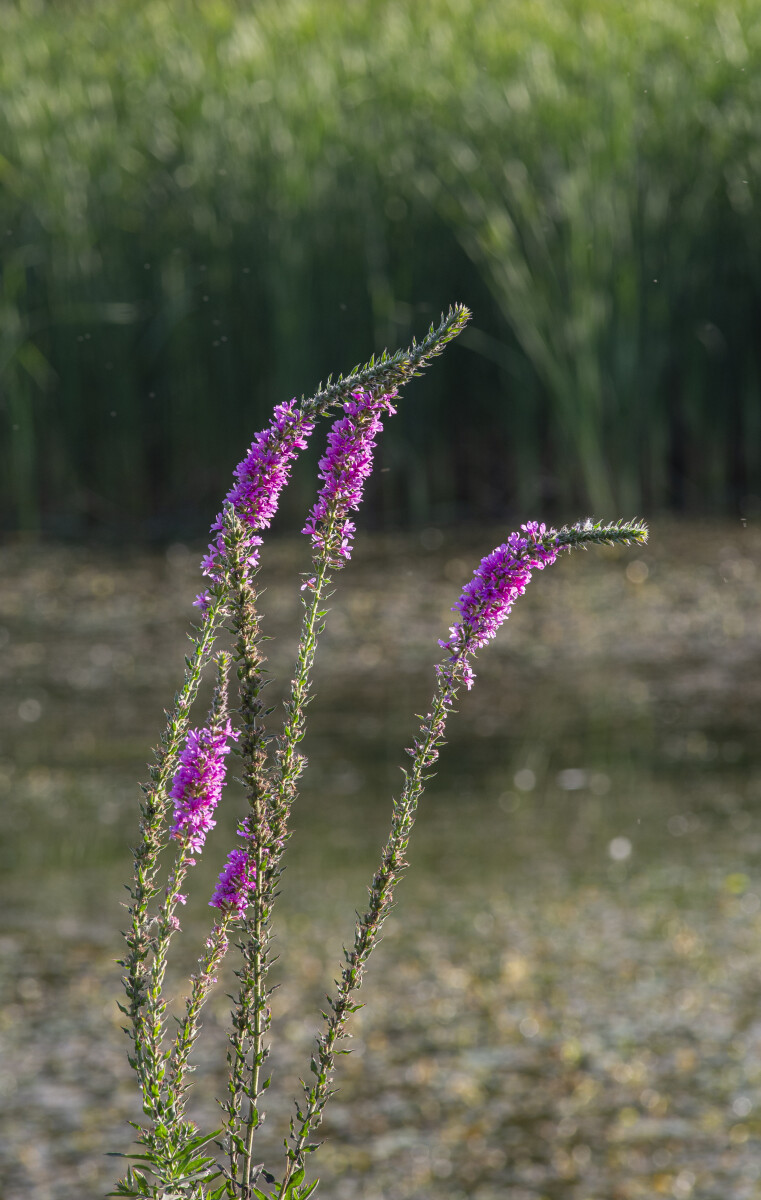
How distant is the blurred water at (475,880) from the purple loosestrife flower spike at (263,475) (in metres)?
1.90

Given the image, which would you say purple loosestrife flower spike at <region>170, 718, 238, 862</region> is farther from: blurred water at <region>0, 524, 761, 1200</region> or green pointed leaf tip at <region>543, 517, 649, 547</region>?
blurred water at <region>0, 524, 761, 1200</region>

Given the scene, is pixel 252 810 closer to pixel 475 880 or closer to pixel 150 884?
pixel 150 884

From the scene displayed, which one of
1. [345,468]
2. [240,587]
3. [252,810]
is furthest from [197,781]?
[345,468]

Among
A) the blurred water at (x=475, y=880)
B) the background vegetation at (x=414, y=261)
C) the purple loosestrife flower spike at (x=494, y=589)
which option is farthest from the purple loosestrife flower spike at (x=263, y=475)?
the background vegetation at (x=414, y=261)

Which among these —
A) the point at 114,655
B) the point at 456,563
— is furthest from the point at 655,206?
the point at 114,655

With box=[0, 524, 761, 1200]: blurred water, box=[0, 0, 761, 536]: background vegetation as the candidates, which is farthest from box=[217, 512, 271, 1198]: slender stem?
box=[0, 0, 761, 536]: background vegetation

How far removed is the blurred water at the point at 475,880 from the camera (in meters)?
3.00

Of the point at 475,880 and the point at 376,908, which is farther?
the point at 475,880

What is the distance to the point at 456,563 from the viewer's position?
6871 millimetres

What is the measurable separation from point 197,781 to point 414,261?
6.14m

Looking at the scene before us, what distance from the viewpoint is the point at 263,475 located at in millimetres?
1253

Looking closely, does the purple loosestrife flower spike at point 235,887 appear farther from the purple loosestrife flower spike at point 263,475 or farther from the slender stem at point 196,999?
the purple loosestrife flower spike at point 263,475

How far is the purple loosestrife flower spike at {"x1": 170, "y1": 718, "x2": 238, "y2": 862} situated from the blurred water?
179cm

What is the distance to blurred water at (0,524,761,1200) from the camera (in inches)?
118
